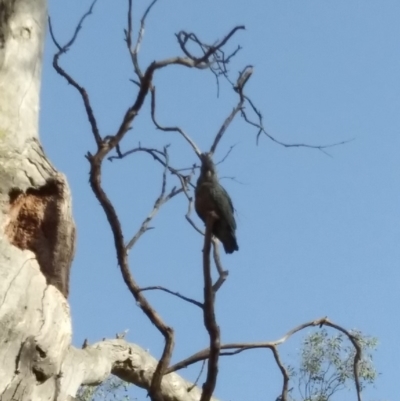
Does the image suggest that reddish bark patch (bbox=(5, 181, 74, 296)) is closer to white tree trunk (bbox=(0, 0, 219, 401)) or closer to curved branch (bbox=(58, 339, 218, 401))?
white tree trunk (bbox=(0, 0, 219, 401))

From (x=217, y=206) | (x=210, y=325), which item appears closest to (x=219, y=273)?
(x=210, y=325)

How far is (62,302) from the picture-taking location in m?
2.61

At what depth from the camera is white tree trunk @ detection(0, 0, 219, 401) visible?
234cm

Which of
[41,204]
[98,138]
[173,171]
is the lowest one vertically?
[41,204]

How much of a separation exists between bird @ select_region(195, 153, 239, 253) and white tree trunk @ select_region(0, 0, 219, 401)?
8.37 feet

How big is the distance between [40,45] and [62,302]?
0.94 metres

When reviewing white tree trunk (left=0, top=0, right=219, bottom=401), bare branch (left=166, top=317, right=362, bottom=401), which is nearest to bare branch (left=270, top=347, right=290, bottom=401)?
bare branch (left=166, top=317, right=362, bottom=401)

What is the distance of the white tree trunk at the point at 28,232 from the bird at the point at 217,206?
255cm

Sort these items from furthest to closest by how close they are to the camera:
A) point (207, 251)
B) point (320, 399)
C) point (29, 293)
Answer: point (320, 399) → point (207, 251) → point (29, 293)

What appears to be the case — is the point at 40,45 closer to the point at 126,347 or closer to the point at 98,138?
the point at 98,138

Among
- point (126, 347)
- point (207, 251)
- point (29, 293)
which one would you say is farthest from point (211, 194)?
point (29, 293)

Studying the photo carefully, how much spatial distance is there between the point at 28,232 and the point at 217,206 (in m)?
2.83

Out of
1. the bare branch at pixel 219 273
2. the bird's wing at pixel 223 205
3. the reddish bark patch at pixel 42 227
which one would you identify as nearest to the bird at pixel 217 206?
the bird's wing at pixel 223 205

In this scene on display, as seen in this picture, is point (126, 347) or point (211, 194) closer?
point (126, 347)
